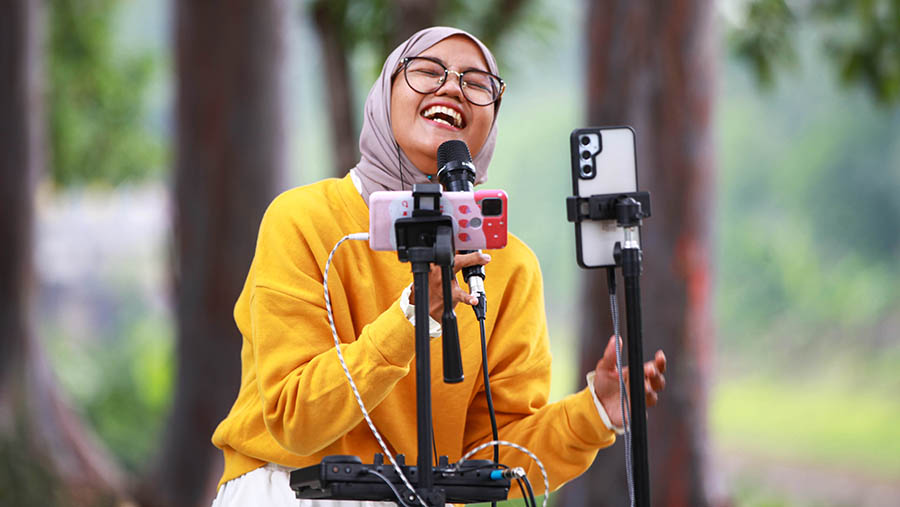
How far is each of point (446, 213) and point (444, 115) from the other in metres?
0.40

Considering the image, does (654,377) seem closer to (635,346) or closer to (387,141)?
(635,346)

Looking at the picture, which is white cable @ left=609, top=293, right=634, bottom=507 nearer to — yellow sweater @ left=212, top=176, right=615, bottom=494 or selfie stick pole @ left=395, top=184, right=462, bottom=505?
yellow sweater @ left=212, top=176, right=615, bottom=494

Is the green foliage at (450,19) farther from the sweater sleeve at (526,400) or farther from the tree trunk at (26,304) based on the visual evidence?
the sweater sleeve at (526,400)

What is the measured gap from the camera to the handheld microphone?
1.67 meters

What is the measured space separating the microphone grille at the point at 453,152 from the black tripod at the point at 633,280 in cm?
19

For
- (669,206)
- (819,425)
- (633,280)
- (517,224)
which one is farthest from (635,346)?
(819,425)

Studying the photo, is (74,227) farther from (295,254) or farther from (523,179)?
(295,254)

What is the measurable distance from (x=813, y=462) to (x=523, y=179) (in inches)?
232

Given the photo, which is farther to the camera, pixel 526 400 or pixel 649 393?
pixel 526 400

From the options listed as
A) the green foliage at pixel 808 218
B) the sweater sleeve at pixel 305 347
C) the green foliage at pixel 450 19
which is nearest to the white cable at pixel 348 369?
the sweater sleeve at pixel 305 347

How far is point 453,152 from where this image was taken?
1.76 metres

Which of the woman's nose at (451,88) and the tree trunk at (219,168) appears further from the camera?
the tree trunk at (219,168)

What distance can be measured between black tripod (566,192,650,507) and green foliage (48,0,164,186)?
39.0 ft

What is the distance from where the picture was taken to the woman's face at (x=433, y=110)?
196 centimetres
